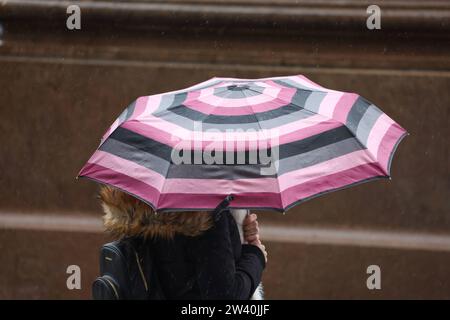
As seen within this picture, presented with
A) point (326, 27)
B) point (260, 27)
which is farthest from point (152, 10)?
point (326, 27)

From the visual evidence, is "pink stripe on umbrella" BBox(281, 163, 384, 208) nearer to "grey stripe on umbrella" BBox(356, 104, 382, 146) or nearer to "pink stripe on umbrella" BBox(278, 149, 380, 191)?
"pink stripe on umbrella" BBox(278, 149, 380, 191)

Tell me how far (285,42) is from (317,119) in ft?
Result: 9.05

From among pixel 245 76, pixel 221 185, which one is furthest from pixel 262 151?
pixel 245 76

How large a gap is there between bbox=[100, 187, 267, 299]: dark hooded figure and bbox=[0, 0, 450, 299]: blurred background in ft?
8.49

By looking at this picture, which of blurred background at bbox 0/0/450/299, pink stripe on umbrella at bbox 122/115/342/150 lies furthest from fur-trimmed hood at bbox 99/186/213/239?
blurred background at bbox 0/0/450/299

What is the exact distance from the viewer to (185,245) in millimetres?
3084

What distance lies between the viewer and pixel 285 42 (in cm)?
570

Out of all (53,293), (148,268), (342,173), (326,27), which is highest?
(326,27)

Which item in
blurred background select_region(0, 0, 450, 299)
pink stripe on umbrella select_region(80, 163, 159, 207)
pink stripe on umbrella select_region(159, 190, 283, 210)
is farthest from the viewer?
blurred background select_region(0, 0, 450, 299)

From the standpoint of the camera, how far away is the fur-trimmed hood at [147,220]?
3039 mm

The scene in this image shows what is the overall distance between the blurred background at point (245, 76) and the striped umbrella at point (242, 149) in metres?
2.47

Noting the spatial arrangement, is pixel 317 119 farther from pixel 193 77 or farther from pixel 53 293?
pixel 53 293

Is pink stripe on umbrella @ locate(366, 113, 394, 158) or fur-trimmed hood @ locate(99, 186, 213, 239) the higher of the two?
pink stripe on umbrella @ locate(366, 113, 394, 158)

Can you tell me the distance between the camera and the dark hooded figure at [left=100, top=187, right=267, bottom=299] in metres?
3.02
